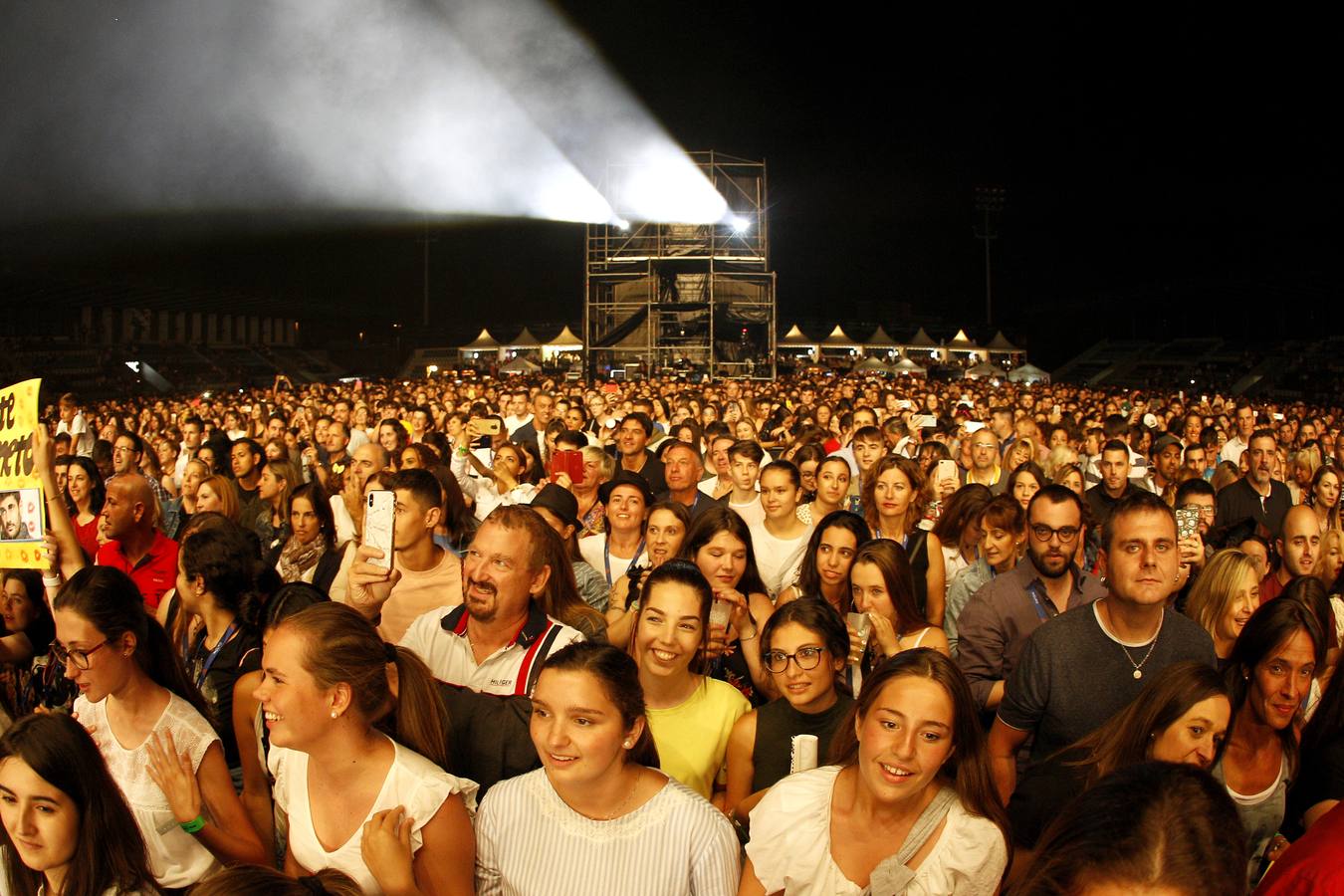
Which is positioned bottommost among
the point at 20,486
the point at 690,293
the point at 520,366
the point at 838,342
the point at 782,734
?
the point at 782,734

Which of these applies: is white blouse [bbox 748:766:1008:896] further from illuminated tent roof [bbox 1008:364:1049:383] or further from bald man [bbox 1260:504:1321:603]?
illuminated tent roof [bbox 1008:364:1049:383]

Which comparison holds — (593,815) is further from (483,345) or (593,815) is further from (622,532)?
(483,345)

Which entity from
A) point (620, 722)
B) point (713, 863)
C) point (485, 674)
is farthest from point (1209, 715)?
point (485, 674)

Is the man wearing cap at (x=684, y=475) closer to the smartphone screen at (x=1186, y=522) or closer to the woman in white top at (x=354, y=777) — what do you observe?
the smartphone screen at (x=1186, y=522)

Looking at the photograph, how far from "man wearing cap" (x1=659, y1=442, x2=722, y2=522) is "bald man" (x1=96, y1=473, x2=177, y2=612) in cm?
279

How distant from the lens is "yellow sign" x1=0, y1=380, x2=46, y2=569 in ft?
13.9

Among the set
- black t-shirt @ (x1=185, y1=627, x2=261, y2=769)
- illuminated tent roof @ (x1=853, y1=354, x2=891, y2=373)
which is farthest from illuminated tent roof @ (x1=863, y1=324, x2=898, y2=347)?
black t-shirt @ (x1=185, y1=627, x2=261, y2=769)

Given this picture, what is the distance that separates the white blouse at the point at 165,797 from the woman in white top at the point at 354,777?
0.31m

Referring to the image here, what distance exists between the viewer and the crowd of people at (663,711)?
2.40m

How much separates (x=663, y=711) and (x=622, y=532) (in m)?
2.03

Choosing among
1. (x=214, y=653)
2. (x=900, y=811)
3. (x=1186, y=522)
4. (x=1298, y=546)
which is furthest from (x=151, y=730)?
(x=1298, y=546)

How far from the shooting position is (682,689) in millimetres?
3438

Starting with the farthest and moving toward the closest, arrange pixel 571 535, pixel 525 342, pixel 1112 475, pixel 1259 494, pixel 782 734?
1. pixel 525 342
2. pixel 1259 494
3. pixel 1112 475
4. pixel 571 535
5. pixel 782 734

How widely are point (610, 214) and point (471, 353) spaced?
60.4 feet
